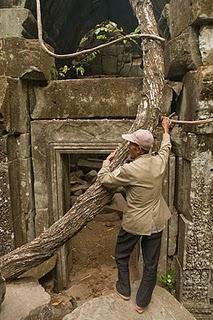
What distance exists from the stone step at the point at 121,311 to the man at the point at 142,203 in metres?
0.08

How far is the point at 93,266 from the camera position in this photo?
5.54 meters

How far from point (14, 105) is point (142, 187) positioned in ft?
7.21

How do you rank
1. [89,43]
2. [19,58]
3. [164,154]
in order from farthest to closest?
[89,43], [19,58], [164,154]

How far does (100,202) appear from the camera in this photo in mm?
3309

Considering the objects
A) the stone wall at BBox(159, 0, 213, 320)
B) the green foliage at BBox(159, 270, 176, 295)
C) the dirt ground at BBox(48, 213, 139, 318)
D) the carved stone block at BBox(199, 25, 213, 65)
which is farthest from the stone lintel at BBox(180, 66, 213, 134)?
the dirt ground at BBox(48, 213, 139, 318)

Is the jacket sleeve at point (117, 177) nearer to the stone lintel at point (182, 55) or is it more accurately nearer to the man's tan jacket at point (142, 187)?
the man's tan jacket at point (142, 187)

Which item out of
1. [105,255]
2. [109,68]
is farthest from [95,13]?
[105,255]

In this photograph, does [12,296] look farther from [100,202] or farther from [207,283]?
[207,283]

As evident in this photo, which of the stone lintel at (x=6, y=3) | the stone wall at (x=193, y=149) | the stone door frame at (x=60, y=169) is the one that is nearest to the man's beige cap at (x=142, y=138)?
the stone wall at (x=193, y=149)

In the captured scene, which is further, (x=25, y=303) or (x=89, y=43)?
(x=89, y=43)

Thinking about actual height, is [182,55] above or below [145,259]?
above

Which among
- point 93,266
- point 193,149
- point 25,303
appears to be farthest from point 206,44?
point 93,266

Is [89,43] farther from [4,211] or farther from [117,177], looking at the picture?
[117,177]

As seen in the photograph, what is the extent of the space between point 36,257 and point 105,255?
2.68 meters
